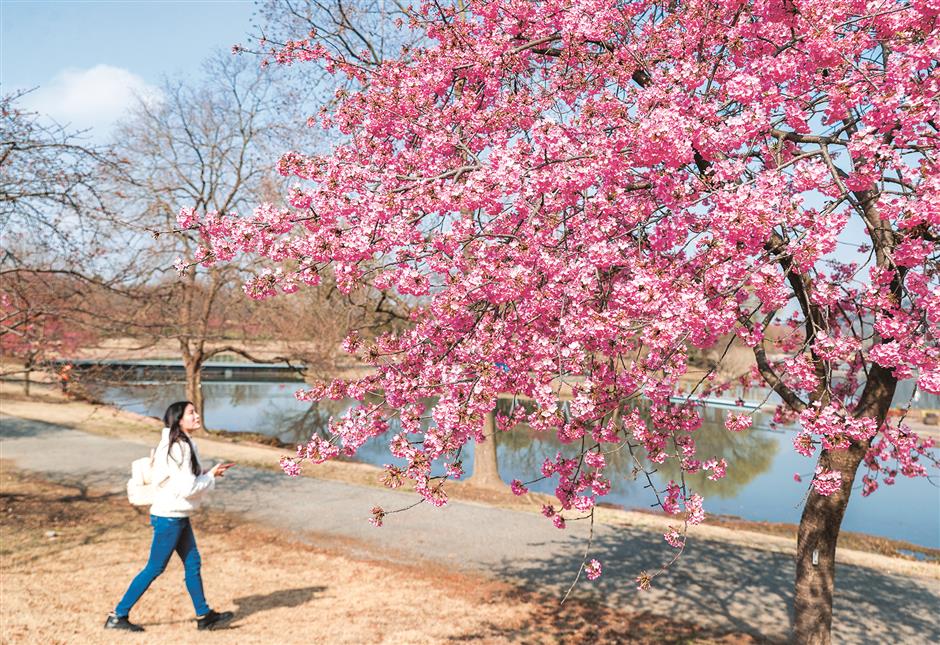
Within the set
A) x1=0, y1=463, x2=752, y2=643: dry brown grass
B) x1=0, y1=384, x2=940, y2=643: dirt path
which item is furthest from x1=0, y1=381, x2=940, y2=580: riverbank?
x1=0, y1=463, x2=752, y2=643: dry brown grass

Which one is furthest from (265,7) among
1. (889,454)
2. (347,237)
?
(889,454)

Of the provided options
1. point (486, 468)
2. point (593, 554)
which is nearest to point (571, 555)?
point (593, 554)

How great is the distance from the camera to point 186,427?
5.42m

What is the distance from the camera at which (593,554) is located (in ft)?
28.1

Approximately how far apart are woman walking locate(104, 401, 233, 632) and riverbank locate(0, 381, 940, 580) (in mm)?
4291

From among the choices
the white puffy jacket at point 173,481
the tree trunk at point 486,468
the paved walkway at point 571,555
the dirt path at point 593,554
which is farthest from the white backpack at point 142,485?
the tree trunk at point 486,468

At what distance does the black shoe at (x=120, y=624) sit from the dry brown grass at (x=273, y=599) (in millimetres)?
70

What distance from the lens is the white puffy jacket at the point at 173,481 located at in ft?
17.4

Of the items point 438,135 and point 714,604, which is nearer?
point 438,135

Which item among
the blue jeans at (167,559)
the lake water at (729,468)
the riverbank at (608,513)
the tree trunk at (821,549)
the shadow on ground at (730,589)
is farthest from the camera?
the lake water at (729,468)

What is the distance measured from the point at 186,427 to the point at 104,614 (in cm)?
190

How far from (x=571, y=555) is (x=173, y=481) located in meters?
5.17

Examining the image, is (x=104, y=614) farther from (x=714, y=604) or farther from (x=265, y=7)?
(x=265, y=7)

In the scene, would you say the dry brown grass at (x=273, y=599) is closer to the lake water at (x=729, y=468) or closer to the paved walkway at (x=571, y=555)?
the paved walkway at (x=571, y=555)
